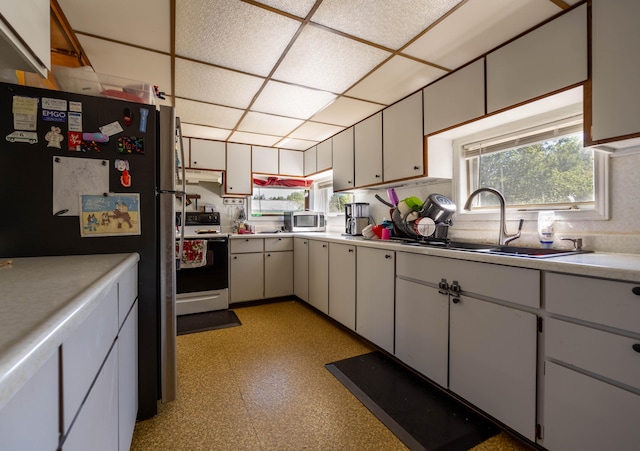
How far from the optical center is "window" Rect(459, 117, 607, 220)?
1732mm

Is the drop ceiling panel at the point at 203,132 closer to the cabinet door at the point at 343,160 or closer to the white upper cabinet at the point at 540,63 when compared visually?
the cabinet door at the point at 343,160

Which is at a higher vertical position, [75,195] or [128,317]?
[75,195]

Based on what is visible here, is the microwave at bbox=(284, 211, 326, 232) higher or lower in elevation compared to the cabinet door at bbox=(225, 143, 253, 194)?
lower

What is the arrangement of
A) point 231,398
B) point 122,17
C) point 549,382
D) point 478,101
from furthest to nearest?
point 478,101 < point 231,398 < point 122,17 < point 549,382

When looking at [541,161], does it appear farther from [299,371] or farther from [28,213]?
[28,213]

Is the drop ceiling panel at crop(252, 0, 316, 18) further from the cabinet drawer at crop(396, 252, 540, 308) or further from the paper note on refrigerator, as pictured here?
the cabinet drawer at crop(396, 252, 540, 308)

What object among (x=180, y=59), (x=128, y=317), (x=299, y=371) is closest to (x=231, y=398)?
(x=299, y=371)

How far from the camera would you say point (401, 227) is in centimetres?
240

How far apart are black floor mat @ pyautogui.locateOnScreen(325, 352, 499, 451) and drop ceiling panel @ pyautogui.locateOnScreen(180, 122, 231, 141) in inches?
115

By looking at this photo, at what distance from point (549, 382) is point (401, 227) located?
1.36 metres

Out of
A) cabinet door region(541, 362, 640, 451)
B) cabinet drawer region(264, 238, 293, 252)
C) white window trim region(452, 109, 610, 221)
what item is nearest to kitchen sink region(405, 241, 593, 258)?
white window trim region(452, 109, 610, 221)

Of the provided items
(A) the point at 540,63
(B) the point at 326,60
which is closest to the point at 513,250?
(A) the point at 540,63

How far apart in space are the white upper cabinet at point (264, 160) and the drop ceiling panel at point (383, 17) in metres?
2.63

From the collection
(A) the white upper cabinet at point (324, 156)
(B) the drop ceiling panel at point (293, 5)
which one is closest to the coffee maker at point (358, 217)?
(A) the white upper cabinet at point (324, 156)
